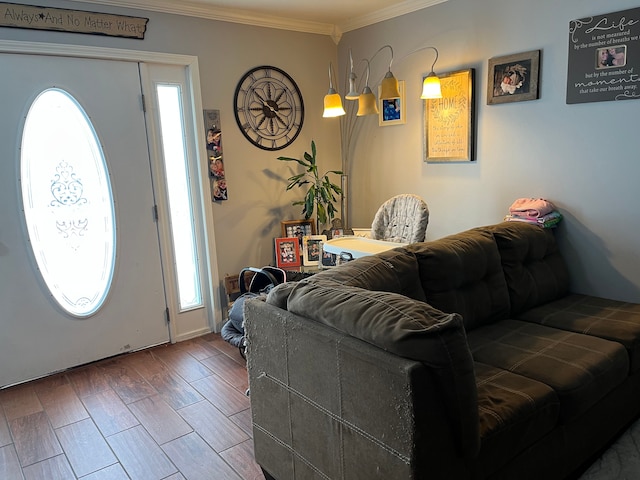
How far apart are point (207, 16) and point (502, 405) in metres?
3.28

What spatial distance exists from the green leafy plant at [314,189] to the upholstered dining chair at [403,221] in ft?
2.20

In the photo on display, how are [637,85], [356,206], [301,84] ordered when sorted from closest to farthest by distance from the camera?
[637,85] < [301,84] < [356,206]

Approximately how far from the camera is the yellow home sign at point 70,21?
271cm

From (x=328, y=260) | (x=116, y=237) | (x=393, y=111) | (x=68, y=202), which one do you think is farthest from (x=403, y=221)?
(x=68, y=202)

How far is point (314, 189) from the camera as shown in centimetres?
386

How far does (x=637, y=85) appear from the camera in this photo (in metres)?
2.44

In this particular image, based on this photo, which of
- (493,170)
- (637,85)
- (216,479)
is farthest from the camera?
(493,170)

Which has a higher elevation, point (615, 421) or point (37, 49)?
point (37, 49)

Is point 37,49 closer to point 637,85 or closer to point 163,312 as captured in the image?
point 163,312

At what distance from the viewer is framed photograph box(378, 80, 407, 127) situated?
3697mm

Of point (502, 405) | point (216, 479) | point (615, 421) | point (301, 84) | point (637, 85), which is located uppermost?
point (301, 84)

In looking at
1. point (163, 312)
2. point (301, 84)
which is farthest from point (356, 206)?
point (163, 312)

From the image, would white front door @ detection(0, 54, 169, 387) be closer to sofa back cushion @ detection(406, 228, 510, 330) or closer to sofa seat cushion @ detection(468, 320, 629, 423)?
sofa back cushion @ detection(406, 228, 510, 330)

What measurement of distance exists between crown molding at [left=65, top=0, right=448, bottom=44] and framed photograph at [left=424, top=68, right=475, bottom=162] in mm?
614
